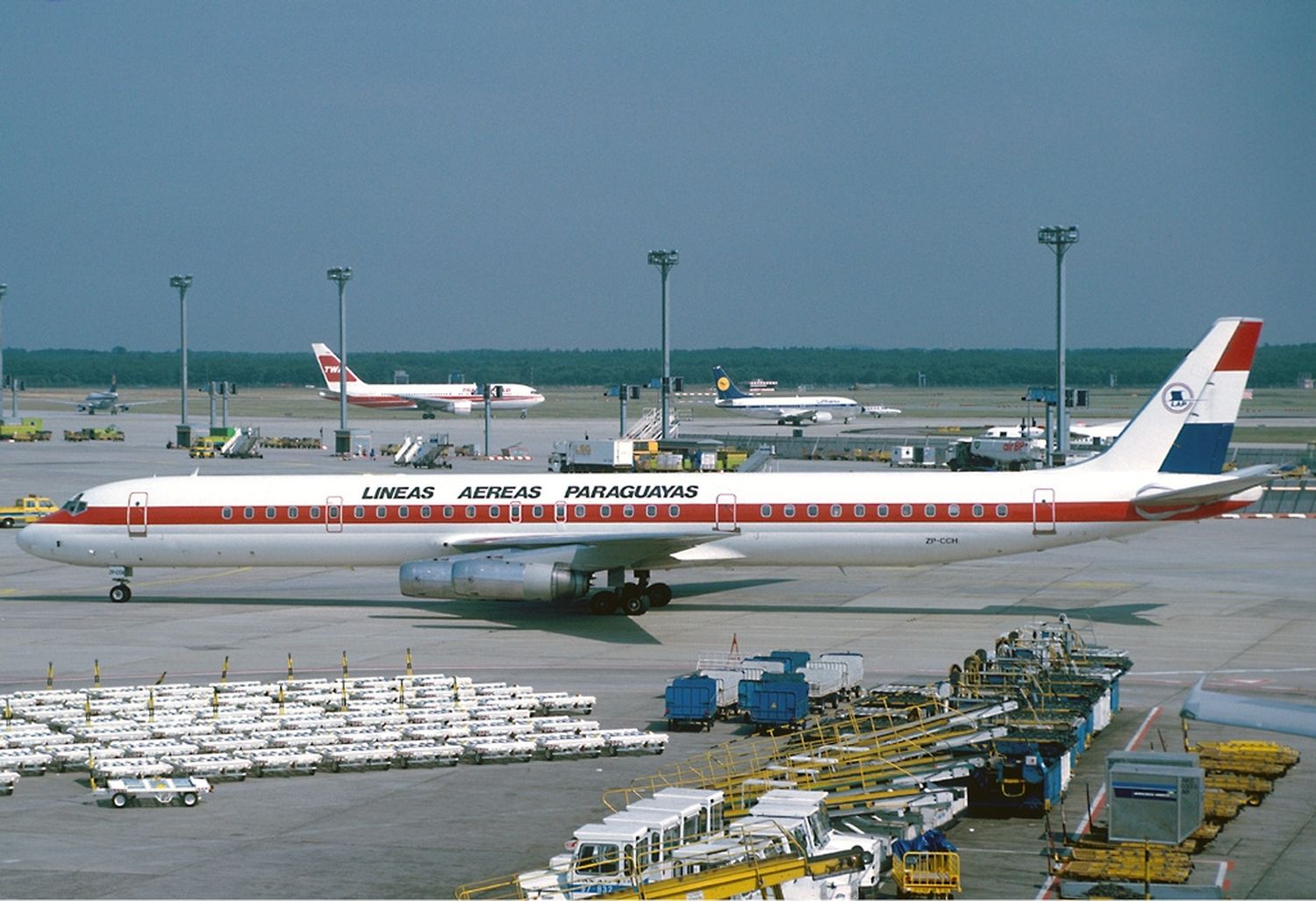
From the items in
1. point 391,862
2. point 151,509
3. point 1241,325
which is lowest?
point 391,862

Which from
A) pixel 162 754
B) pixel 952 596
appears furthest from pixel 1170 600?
pixel 162 754

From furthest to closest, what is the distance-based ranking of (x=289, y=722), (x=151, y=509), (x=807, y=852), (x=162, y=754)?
(x=151, y=509)
(x=289, y=722)
(x=162, y=754)
(x=807, y=852)

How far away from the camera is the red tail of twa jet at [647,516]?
45.9 meters

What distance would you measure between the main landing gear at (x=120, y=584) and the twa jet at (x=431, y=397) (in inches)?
4634

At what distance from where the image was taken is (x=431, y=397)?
567 ft

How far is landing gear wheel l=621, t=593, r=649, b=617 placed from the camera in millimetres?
48188

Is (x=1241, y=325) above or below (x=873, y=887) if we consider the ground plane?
above

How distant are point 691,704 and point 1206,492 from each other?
1893 cm

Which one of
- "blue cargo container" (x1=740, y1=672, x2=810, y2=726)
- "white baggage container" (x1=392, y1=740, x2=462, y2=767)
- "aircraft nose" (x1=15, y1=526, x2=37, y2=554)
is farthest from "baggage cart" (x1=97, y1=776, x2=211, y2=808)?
"aircraft nose" (x1=15, y1=526, x2=37, y2=554)

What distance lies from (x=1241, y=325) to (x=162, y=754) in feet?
106

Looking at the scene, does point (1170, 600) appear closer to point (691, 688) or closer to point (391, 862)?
point (691, 688)

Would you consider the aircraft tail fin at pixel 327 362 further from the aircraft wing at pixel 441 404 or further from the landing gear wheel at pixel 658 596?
the landing gear wheel at pixel 658 596

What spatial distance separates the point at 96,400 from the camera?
189 m

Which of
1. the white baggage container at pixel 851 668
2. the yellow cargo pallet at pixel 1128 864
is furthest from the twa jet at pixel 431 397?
the yellow cargo pallet at pixel 1128 864
